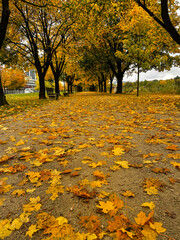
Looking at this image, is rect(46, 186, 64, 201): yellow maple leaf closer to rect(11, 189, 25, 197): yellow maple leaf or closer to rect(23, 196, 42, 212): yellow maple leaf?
rect(23, 196, 42, 212): yellow maple leaf

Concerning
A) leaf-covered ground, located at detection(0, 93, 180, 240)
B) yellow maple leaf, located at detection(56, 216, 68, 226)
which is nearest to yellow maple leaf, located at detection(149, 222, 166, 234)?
leaf-covered ground, located at detection(0, 93, 180, 240)

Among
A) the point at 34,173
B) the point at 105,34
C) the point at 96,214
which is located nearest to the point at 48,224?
the point at 96,214

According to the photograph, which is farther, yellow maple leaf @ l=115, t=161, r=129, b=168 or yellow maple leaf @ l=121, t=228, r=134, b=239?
yellow maple leaf @ l=115, t=161, r=129, b=168

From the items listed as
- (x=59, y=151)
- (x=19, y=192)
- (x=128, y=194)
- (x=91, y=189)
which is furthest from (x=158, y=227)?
(x=59, y=151)

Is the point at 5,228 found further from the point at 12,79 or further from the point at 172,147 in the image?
the point at 12,79

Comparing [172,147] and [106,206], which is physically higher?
[172,147]

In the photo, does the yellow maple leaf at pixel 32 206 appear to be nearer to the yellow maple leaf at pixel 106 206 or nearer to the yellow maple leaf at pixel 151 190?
the yellow maple leaf at pixel 106 206

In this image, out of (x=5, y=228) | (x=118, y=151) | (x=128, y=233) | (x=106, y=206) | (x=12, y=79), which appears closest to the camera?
(x=128, y=233)

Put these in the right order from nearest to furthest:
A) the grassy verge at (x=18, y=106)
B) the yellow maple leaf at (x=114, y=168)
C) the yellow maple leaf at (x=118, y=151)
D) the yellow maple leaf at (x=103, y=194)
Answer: the yellow maple leaf at (x=103, y=194) < the yellow maple leaf at (x=114, y=168) < the yellow maple leaf at (x=118, y=151) < the grassy verge at (x=18, y=106)

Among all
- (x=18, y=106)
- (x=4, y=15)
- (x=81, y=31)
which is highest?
(x=81, y=31)

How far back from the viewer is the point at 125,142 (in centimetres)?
318

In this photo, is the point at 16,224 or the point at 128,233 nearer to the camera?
the point at 128,233

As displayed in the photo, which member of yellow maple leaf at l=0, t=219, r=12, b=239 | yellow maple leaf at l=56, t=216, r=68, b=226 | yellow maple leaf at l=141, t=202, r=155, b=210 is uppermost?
yellow maple leaf at l=141, t=202, r=155, b=210

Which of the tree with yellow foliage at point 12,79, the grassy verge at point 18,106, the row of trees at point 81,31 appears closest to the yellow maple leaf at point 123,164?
the grassy verge at point 18,106
